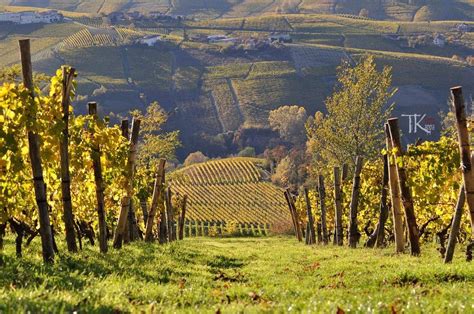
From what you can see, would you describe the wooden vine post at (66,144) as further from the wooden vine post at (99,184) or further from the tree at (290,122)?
the tree at (290,122)

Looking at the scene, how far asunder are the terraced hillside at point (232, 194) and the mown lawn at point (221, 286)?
71.0m

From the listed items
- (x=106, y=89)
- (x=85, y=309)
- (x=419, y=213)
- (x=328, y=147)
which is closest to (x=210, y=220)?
(x=328, y=147)

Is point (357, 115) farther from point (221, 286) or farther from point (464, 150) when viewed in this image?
point (221, 286)

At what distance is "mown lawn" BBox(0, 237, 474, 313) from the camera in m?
7.55

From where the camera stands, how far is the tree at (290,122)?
177 m

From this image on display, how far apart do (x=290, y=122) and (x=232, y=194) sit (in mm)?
56755

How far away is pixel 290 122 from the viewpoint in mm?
177250

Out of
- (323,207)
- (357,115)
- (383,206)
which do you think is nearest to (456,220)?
(383,206)

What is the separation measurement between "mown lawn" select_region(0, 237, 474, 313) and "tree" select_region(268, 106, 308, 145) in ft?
526

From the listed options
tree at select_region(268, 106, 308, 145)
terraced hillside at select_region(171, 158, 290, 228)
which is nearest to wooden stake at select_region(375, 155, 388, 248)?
terraced hillside at select_region(171, 158, 290, 228)

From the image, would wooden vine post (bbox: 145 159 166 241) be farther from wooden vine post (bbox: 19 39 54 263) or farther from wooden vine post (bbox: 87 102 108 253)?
wooden vine post (bbox: 19 39 54 263)

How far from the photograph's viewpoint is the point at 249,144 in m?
185

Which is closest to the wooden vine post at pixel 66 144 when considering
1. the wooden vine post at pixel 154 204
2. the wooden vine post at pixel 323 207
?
the wooden vine post at pixel 154 204

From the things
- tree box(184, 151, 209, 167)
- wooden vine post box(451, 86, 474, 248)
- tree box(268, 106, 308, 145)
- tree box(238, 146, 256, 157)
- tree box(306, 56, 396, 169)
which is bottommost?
wooden vine post box(451, 86, 474, 248)
